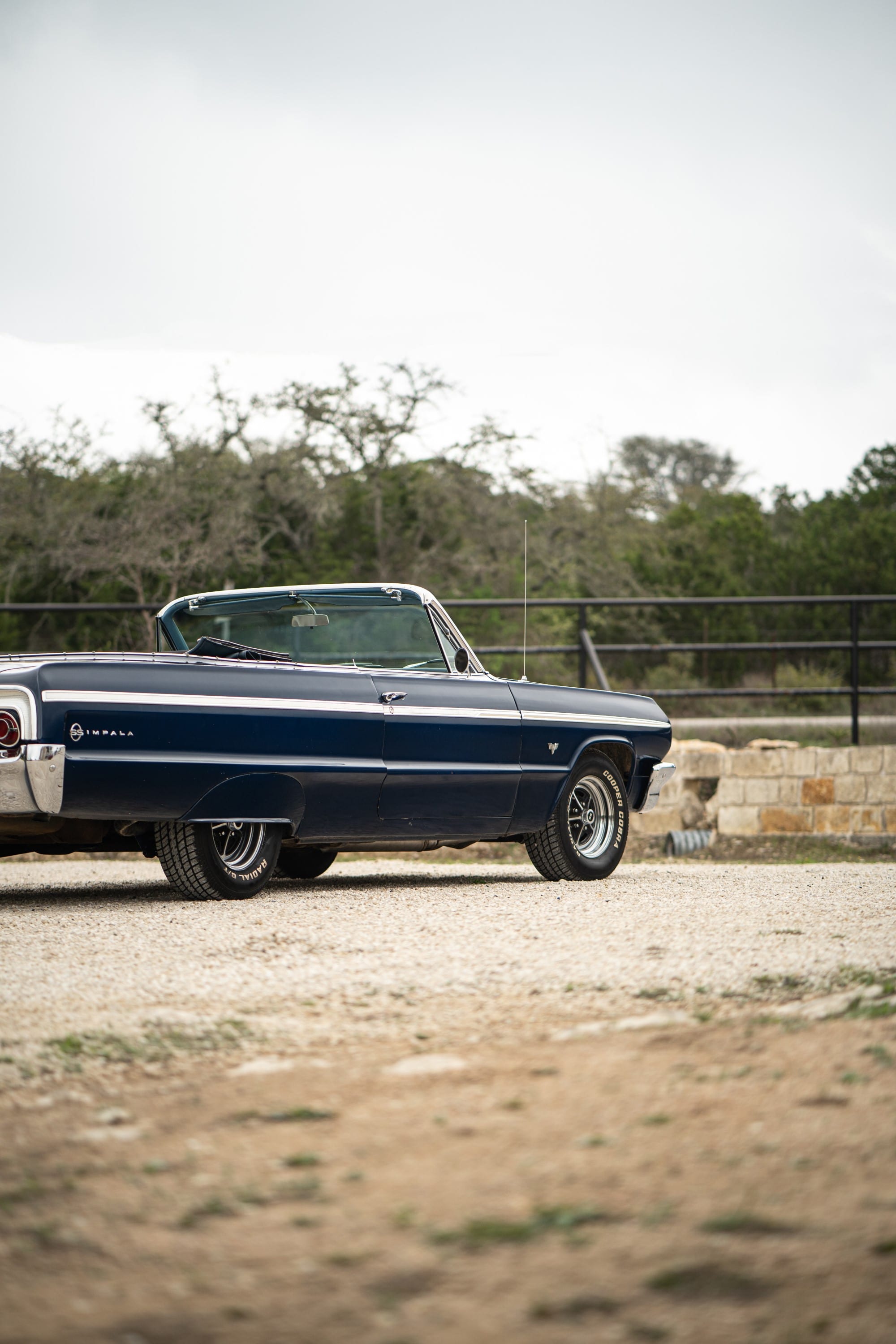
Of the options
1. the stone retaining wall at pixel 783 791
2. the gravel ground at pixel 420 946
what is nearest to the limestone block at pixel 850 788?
the stone retaining wall at pixel 783 791

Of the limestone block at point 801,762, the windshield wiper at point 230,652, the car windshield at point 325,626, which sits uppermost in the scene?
the car windshield at point 325,626

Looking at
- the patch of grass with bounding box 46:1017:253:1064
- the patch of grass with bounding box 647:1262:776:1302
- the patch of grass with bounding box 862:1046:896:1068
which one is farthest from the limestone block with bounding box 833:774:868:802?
the patch of grass with bounding box 647:1262:776:1302

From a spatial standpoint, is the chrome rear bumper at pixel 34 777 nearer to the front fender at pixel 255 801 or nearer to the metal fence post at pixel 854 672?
the front fender at pixel 255 801

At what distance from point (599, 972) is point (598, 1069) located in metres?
1.28

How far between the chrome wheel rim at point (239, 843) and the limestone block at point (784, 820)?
290 inches

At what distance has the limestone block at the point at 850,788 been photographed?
514 inches

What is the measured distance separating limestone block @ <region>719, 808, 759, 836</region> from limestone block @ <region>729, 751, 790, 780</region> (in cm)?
31

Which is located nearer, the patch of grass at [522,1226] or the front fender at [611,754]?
the patch of grass at [522,1226]

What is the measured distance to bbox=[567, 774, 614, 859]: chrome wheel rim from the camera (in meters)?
8.07

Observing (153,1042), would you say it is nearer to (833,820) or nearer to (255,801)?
(255,801)

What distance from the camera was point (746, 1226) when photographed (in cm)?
244

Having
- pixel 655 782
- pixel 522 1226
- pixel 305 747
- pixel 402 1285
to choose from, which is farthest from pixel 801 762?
pixel 402 1285

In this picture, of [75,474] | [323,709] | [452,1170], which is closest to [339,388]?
[75,474]

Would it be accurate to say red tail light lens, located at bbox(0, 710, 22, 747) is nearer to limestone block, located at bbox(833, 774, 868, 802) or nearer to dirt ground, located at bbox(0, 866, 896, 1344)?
dirt ground, located at bbox(0, 866, 896, 1344)
